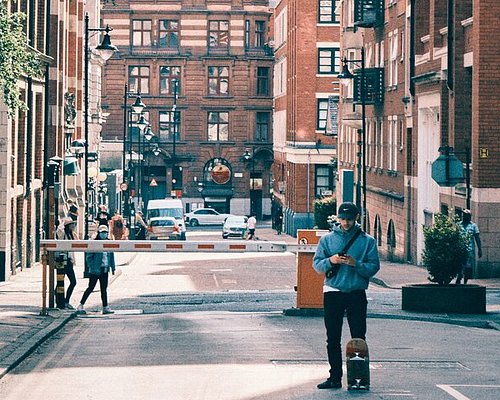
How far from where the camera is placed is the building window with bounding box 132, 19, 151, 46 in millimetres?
112250

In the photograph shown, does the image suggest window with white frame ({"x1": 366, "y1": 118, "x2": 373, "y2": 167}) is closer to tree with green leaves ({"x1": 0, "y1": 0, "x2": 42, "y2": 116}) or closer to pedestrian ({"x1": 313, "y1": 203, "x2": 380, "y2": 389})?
tree with green leaves ({"x1": 0, "y1": 0, "x2": 42, "y2": 116})

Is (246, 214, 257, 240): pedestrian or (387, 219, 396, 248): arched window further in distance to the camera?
(246, 214, 257, 240): pedestrian

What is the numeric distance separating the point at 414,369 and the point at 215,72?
9804 centimetres

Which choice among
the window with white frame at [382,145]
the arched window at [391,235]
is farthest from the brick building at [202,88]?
the arched window at [391,235]

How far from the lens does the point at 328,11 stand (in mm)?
89812

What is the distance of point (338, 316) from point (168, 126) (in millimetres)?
98964

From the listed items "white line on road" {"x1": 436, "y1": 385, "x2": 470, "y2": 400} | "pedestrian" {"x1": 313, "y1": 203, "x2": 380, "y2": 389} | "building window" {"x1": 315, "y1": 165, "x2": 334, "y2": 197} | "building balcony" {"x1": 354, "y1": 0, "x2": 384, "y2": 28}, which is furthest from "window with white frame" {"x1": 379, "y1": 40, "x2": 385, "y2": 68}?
"pedestrian" {"x1": 313, "y1": 203, "x2": 380, "y2": 389}

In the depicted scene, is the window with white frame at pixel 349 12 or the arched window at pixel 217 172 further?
the arched window at pixel 217 172

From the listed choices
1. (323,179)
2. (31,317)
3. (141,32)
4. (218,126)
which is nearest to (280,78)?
(218,126)

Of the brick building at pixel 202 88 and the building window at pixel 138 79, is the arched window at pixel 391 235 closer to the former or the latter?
the brick building at pixel 202 88

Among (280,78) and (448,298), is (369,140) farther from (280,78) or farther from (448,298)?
(280,78)

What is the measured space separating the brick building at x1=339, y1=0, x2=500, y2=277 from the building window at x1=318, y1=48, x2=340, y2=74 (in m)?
20.3

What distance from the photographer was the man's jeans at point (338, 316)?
43.8 ft

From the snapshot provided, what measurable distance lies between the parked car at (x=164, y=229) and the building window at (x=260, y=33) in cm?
4650
